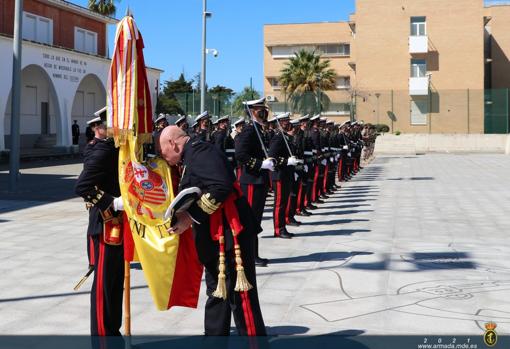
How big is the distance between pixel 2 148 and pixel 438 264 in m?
24.6

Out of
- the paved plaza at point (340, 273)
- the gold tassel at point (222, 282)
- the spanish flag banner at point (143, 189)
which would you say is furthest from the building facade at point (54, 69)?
the gold tassel at point (222, 282)

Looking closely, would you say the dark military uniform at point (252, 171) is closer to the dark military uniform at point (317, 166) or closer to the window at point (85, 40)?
the dark military uniform at point (317, 166)

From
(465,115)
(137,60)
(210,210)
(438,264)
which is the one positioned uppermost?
(465,115)

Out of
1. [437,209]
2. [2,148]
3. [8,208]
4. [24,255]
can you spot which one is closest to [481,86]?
[2,148]

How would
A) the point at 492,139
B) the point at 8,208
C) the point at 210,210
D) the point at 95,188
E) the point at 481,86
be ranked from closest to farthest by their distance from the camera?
the point at 210,210 < the point at 95,188 < the point at 8,208 < the point at 492,139 < the point at 481,86

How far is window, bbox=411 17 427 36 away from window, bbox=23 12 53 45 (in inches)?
1090

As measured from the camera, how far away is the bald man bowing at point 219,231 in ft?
14.3

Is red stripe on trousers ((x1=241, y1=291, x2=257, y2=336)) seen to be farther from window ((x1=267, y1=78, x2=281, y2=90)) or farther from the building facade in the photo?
window ((x1=267, y1=78, x2=281, y2=90))

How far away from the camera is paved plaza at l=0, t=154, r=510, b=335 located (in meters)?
5.78

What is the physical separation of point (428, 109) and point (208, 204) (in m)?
45.2

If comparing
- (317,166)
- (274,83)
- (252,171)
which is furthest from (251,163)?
(274,83)

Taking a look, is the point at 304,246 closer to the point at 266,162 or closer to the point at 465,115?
the point at 266,162

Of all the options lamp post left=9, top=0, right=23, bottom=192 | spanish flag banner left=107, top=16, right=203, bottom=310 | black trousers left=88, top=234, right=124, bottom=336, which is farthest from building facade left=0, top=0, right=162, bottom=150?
black trousers left=88, top=234, right=124, bottom=336

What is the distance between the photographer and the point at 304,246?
31.4ft
